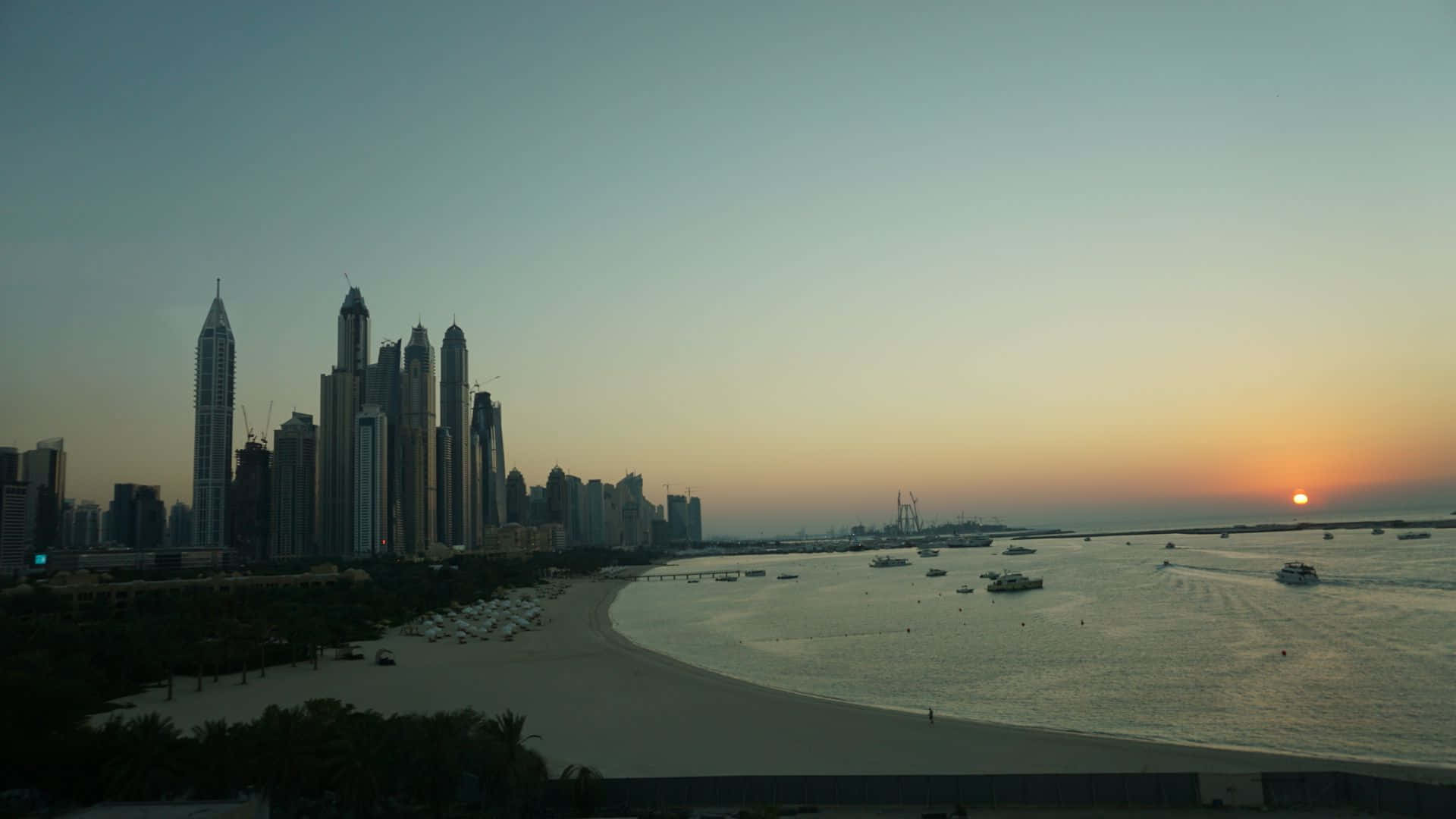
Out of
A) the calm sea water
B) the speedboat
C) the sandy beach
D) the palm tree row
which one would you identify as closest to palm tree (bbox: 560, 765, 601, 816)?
the palm tree row

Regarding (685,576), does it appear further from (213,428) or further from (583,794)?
(583,794)

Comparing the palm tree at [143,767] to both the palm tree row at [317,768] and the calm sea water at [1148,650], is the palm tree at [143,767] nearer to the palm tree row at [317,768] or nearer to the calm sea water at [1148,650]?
the palm tree row at [317,768]

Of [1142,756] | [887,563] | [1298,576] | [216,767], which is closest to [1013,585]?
[1298,576]

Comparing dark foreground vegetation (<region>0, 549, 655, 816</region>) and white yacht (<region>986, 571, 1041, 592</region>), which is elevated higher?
dark foreground vegetation (<region>0, 549, 655, 816</region>)

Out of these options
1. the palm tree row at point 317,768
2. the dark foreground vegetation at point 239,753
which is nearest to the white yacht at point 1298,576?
the palm tree row at point 317,768

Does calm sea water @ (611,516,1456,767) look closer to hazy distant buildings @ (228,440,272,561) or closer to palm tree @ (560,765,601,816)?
palm tree @ (560,765,601,816)
